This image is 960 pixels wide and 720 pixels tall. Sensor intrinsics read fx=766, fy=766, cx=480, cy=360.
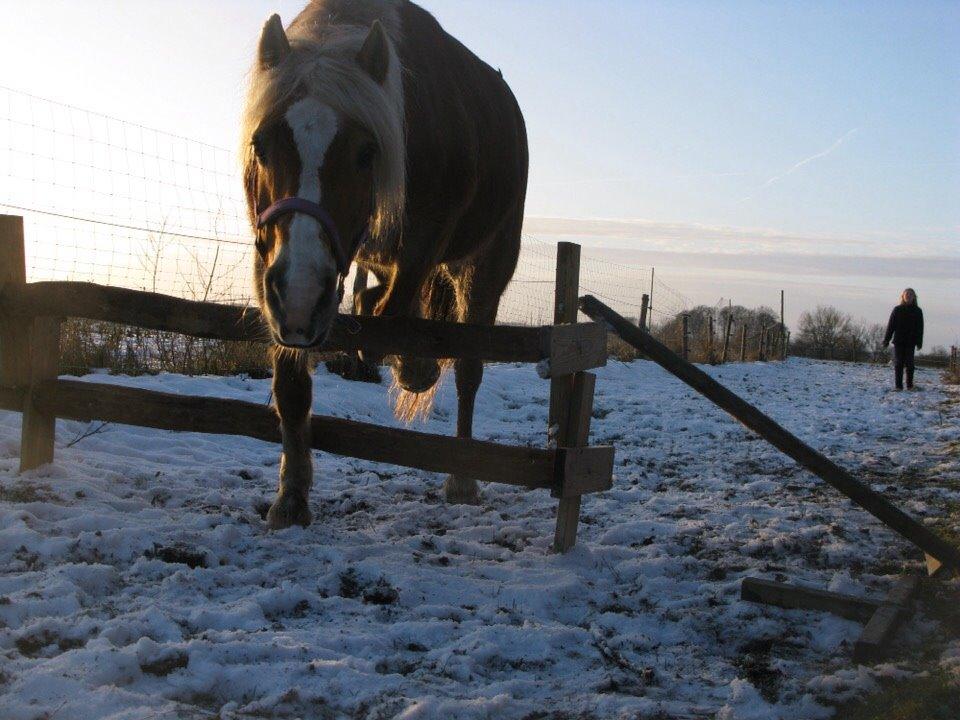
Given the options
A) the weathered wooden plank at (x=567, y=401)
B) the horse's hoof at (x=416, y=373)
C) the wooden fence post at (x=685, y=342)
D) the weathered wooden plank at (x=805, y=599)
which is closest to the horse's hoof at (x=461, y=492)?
the horse's hoof at (x=416, y=373)

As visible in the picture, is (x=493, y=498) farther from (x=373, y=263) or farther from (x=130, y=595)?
(x=130, y=595)

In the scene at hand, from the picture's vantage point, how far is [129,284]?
6.91 meters

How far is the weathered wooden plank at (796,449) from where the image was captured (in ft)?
10.4

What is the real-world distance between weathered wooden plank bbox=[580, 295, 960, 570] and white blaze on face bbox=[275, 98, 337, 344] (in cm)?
147

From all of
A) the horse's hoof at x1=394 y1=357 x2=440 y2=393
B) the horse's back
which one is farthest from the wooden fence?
the horse's hoof at x1=394 y1=357 x2=440 y2=393

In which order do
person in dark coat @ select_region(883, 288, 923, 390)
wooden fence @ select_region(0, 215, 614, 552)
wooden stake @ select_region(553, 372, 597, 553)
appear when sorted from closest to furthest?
wooden fence @ select_region(0, 215, 614, 552) < wooden stake @ select_region(553, 372, 597, 553) < person in dark coat @ select_region(883, 288, 923, 390)

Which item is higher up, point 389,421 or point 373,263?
point 373,263

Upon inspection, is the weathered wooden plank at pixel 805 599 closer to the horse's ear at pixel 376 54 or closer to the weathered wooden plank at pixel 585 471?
the weathered wooden plank at pixel 585 471

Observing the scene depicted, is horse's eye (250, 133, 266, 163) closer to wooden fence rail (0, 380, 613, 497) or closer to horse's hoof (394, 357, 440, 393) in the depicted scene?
wooden fence rail (0, 380, 613, 497)

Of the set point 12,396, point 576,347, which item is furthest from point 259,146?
point 12,396

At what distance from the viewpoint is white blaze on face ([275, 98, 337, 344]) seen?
97.8 inches

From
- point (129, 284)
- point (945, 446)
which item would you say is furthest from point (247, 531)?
point (945, 446)

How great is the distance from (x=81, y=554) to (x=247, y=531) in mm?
A: 747

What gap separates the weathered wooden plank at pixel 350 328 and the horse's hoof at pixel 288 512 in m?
0.76
